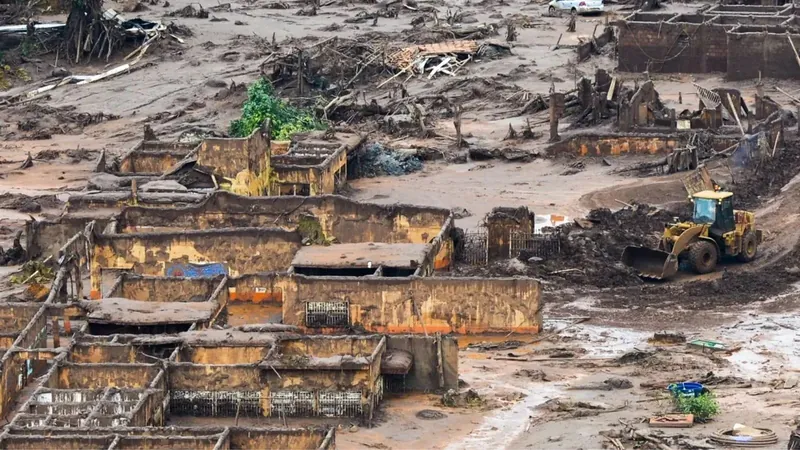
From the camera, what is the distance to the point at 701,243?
4106 centimetres

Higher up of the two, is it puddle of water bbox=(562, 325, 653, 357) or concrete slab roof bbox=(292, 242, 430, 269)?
concrete slab roof bbox=(292, 242, 430, 269)

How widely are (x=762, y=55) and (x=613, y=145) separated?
815 cm

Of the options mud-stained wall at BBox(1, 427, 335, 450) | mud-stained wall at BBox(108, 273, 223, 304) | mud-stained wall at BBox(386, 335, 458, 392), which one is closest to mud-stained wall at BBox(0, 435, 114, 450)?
mud-stained wall at BBox(1, 427, 335, 450)

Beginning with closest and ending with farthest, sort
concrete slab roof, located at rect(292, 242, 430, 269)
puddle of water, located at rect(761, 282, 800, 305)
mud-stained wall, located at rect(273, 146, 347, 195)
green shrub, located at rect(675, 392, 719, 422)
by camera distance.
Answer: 1. green shrub, located at rect(675, 392, 719, 422)
2. concrete slab roof, located at rect(292, 242, 430, 269)
3. puddle of water, located at rect(761, 282, 800, 305)
4. mud-stained wall, located at rect(273, 146, 347, 195)

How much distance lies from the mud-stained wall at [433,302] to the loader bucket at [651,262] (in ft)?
13.3

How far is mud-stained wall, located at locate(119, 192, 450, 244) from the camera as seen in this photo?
42.5 metres

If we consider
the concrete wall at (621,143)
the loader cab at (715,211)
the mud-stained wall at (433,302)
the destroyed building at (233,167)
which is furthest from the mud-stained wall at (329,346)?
the concrete wall at (621,143)

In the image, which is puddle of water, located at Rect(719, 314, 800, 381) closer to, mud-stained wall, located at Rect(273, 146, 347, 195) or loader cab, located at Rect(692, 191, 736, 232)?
loader cab, located at Rect(692, 191, 736, 232)

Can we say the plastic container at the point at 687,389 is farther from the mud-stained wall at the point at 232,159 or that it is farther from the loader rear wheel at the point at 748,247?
the mud-stained wall at the point at 232,159

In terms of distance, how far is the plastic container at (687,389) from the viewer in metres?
33.0

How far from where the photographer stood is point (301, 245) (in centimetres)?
4106

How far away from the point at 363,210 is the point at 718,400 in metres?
11.6

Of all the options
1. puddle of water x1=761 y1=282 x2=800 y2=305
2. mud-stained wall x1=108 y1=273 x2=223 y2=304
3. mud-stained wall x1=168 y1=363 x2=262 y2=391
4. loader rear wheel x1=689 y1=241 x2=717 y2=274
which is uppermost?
loader rear wheel x1=689 y1=241 x2=717 y2=274

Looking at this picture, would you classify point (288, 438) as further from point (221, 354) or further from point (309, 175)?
point (309, 175)
